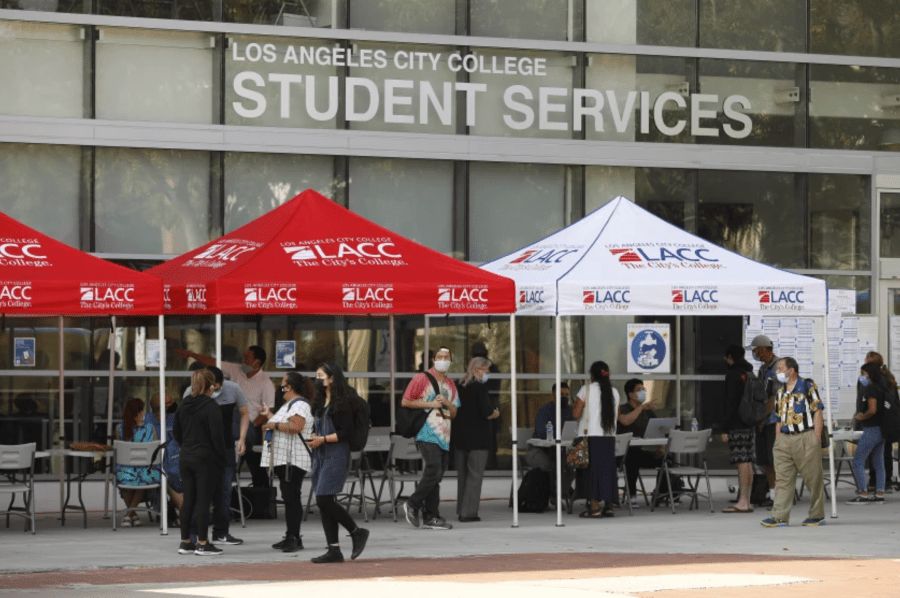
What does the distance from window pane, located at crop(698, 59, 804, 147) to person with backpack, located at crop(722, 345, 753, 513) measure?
6.05 meters

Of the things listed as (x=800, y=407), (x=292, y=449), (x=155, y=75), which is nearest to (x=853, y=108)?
(x=800, y=407)

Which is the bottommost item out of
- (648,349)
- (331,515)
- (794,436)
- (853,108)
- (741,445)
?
(331,515)

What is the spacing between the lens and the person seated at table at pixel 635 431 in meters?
17.3

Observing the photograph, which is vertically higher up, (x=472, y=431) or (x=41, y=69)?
(x=41, y=69)

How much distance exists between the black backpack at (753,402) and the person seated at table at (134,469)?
6.55 metres

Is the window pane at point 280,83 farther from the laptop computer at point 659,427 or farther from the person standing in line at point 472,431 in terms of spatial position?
the laptop computer at point 659,427

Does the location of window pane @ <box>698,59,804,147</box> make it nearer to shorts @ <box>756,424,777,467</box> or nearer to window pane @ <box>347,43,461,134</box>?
window pane @ <box>347,43,461,134</box>

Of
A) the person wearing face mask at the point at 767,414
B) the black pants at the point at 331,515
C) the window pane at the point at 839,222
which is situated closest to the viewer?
the black pants at the point at 331,515

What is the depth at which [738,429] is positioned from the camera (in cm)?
1686

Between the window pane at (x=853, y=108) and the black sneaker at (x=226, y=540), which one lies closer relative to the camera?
the black sneaker at (x=226, y=540)

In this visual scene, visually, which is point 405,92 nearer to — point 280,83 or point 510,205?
point 280,83

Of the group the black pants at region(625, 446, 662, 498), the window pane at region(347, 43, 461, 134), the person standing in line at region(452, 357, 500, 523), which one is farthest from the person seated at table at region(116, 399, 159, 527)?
the window pane at region(347, 43, 461, 134)

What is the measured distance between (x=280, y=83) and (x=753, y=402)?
8376 millimetres

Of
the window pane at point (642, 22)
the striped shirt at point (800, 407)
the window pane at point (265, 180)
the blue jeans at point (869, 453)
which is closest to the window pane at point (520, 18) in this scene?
the window pane at point (642, 22)
